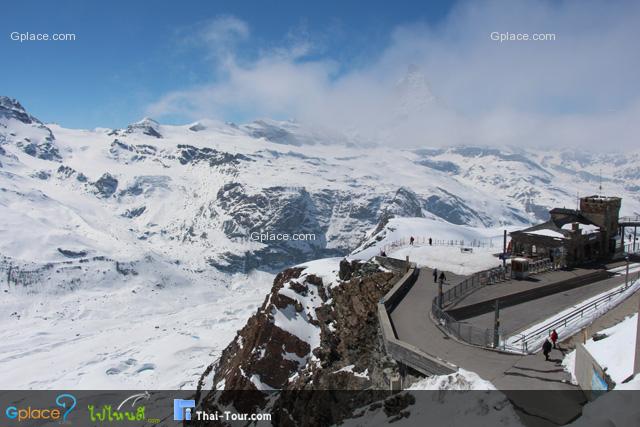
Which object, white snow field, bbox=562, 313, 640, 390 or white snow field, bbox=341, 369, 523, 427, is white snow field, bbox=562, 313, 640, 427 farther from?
white snow field, bbox=341, 369, 523, 427

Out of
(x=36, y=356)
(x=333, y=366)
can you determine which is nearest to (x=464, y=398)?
(x=333, y=366)

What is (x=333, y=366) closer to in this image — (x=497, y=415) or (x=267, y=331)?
(x=497, y=415)

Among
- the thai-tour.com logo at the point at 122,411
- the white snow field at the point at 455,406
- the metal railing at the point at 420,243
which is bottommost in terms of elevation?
the thai-tour.com logo at the point at 122,411

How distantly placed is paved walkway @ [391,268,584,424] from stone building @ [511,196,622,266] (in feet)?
71.2

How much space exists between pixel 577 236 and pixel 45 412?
11621 centimetres

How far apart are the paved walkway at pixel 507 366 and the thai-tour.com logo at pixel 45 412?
99025 mm

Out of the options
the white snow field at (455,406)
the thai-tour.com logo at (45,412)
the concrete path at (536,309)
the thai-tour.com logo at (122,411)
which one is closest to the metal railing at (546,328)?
the concrete path at (536,309)

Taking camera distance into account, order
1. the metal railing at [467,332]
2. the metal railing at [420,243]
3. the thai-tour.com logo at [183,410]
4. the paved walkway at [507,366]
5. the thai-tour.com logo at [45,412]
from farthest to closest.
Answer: the thai-tour.com logo at [45,412]
the thai-tour.com logo at [183,410]
the metal railing at [420,243]
the metal railing at [467,332]
the paved walkway at [507,366]

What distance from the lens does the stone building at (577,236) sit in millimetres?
45469

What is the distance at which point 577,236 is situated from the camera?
46.1 metres

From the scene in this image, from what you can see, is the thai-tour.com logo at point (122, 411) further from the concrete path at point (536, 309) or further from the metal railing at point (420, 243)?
the concrete path at point (536, 309)

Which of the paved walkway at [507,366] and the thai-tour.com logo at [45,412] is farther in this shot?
the thai-tour.com logo at [45,412]

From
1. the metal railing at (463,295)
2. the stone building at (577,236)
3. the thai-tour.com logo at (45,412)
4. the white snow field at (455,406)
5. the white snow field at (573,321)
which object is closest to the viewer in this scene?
the white snow field at (455,406)

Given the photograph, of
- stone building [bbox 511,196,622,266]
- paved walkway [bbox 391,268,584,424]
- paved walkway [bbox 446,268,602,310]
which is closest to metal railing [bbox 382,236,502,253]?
stone building [bbox 511,196,622,266]
